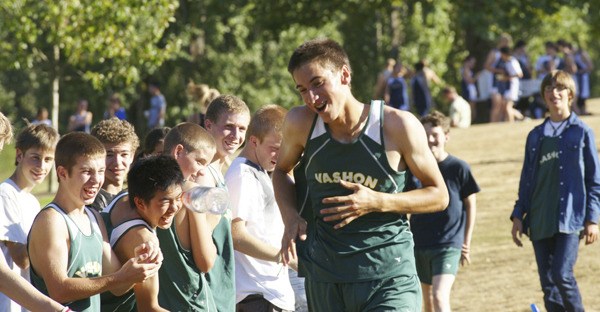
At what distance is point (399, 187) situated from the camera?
5680 millimetres

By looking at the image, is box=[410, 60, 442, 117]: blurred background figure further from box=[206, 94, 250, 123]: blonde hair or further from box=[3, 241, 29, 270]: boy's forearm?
box=[3, 241, 29, 270]: boy's forearm

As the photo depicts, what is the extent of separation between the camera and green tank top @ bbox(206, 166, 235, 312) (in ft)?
19.7

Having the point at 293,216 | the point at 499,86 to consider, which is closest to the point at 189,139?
the point at 293,216

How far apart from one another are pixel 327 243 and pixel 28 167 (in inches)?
74.8

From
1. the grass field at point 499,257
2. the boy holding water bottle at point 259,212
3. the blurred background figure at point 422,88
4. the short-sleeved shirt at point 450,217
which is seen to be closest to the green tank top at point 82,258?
the boy holding water bottle at point 259,212

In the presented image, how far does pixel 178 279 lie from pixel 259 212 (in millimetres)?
1266

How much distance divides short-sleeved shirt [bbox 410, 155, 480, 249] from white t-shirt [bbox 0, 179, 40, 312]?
12.6ft

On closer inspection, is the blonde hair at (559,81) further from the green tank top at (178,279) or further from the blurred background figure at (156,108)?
the blurred background figure at (156,108)

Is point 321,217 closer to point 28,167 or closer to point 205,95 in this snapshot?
point 28,167

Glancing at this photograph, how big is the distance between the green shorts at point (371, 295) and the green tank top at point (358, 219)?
4cm

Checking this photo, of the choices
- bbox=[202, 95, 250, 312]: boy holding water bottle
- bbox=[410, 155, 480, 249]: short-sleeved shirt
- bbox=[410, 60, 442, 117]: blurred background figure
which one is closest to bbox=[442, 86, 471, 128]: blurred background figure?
bbox=[410, 60, 442, 117]: blurred background figure

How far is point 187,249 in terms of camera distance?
570 cm

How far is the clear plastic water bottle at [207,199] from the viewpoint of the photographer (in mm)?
5184

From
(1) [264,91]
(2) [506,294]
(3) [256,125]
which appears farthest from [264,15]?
(3) [256,125]
